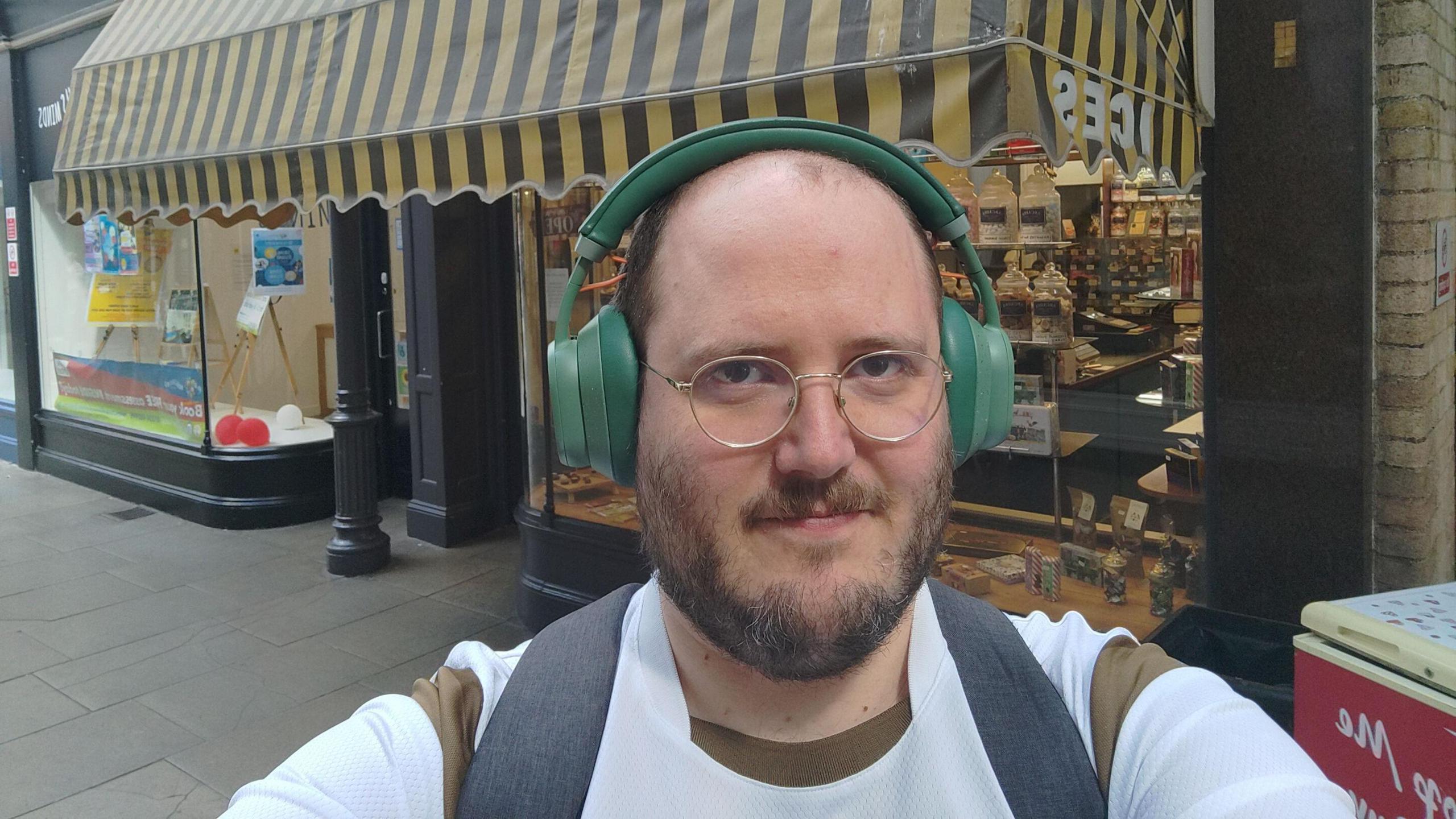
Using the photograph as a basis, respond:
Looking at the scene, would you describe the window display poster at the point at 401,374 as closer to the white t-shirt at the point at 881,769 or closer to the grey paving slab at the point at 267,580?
the grey paving slab at the point at 267,580

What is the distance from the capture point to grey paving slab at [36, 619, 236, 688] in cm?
525

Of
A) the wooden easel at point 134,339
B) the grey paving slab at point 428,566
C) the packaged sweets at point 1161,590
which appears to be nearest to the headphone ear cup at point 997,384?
the packaged sweets at point 1161,590

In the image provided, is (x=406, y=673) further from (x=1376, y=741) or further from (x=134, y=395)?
(x=134, y=395)

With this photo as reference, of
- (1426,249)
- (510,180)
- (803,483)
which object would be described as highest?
(510,180)

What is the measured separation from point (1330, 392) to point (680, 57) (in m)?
2.68

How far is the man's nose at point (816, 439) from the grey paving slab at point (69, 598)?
6.52 m

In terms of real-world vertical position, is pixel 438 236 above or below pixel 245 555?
above

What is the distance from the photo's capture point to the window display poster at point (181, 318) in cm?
860

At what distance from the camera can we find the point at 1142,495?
15.2 ft

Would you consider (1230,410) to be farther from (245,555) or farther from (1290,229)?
(245,555)

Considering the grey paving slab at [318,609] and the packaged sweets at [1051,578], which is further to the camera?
the grey paving slab at [318,609]

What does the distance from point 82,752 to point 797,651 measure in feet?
14.7

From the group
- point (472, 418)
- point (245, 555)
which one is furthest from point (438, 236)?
point (245, 555)

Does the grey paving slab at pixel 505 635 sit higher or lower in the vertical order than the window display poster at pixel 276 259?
lower
